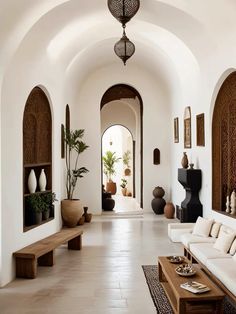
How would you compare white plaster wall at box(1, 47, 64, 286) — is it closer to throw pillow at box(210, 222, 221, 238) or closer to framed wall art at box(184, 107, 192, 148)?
throw pillow at box(210, 222, 221, 238)

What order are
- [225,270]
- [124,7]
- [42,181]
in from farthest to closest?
[42,181], [124,7], [225,270]

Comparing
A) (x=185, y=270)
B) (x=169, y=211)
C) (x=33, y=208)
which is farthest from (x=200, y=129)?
(x=185, y=270)

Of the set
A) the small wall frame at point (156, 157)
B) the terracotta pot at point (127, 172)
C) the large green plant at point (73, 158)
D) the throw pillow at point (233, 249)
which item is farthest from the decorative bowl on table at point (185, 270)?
the terracotta pot at point (127, 172)

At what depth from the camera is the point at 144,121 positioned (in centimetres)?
1387

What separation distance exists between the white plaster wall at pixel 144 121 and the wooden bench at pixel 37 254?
5126 mm

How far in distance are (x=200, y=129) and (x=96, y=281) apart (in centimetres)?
459

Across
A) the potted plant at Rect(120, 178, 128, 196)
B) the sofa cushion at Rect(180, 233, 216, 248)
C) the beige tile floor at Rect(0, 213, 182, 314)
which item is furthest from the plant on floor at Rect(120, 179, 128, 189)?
the sofa cushion at Rect(180, 233, 216, 248)

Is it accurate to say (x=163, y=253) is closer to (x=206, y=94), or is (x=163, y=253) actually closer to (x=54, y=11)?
(x=206, y=94)

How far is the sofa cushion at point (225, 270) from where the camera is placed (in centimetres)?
511

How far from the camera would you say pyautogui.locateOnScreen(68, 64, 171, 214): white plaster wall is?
13.6 metres

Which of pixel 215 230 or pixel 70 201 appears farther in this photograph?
pixel 70 201

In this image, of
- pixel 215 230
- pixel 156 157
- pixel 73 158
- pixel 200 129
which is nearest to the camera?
pixel 215 230

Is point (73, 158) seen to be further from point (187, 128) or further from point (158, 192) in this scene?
point (187, 128)

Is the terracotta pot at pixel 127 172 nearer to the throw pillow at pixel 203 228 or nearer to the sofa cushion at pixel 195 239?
the throw pillow at pixel 203 228
